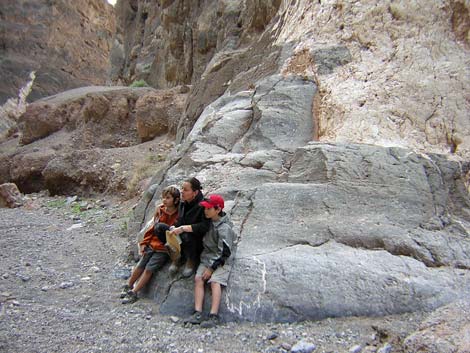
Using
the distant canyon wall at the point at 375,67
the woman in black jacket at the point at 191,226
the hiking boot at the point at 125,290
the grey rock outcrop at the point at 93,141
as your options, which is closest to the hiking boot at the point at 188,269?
the woman in black jacket at the point at 191,226

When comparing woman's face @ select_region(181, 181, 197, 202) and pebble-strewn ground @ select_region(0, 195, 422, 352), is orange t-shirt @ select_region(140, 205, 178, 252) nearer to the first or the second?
woman's face @ select_region(181, 181, 197, 202)

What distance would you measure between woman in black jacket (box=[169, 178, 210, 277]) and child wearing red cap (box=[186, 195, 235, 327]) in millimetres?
80

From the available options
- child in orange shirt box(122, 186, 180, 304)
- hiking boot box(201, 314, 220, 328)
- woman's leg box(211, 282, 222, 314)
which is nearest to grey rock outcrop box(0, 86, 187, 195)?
child in orange shirt box(122, 186, 180, 304)

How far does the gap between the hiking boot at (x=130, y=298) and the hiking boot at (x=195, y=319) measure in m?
0.81

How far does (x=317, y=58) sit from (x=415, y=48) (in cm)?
123

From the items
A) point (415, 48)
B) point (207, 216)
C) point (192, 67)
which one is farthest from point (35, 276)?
point (192, 67)

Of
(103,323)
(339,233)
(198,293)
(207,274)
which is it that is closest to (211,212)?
(207,274)

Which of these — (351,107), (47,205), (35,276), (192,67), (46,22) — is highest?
(46,22)

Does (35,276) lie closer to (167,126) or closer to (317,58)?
(317,58)

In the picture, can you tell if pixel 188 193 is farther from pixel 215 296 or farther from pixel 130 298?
pixel 130 298

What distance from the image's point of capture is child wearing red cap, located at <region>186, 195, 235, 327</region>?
3611mm

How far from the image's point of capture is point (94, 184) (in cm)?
1062

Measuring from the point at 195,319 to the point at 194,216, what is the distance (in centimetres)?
90

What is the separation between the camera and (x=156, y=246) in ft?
14.1
